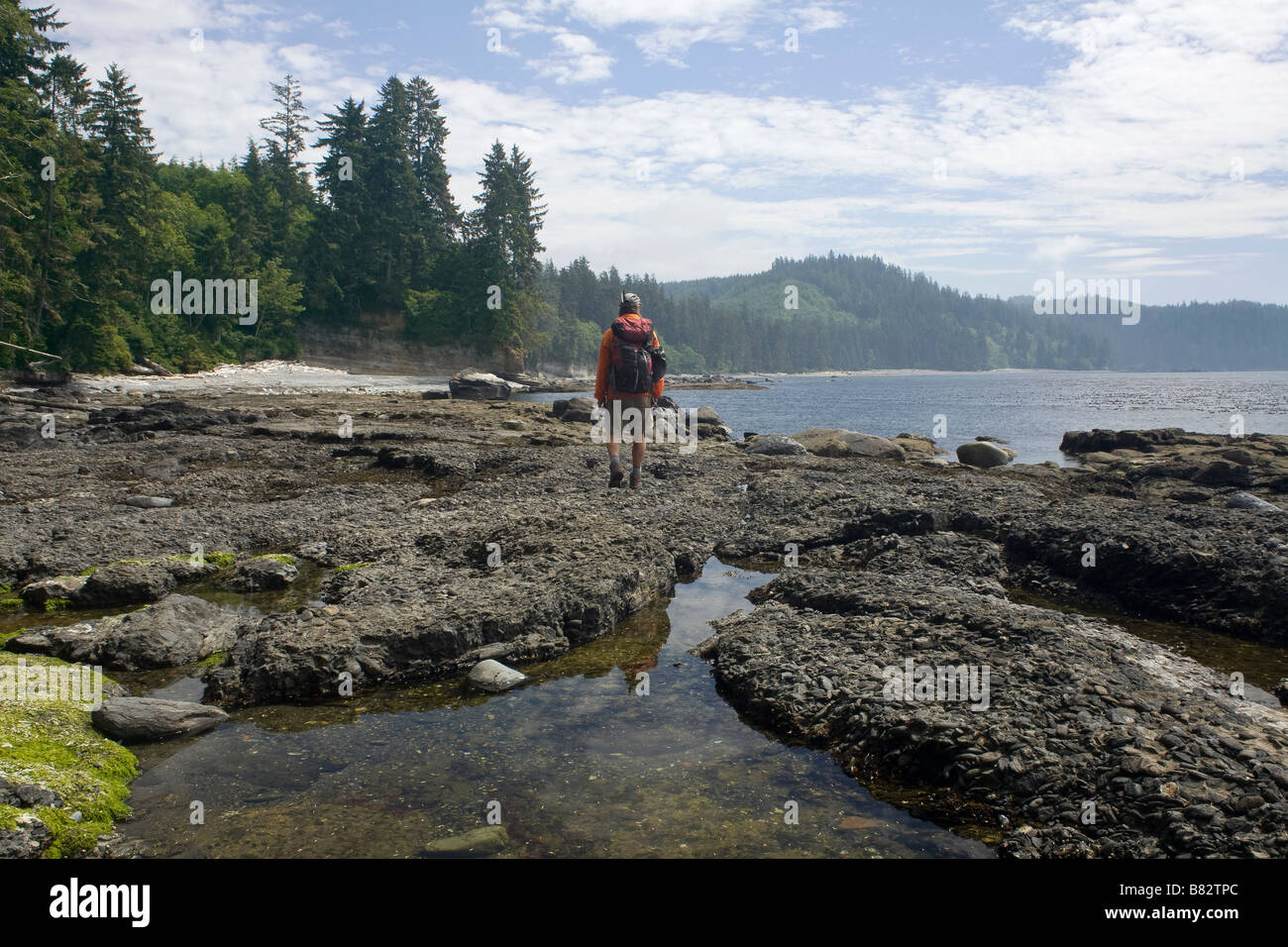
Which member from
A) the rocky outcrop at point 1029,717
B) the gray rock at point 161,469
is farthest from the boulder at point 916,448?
the gray rock at point 161,469

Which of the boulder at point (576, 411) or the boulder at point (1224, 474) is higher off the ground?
the boulder at point (576, 411)

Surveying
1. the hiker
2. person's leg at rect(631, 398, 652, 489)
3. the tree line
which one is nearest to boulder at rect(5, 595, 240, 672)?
the hiker

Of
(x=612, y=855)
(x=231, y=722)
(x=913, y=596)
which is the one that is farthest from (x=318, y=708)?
(x=913, y=596)

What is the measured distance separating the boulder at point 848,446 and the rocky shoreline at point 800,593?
25.3ft

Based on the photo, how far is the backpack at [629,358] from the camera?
12664 millimetres

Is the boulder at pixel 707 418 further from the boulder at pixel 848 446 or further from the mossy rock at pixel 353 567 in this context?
the mossy rock at pixel 353 567

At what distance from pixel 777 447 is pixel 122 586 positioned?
19.7 meters

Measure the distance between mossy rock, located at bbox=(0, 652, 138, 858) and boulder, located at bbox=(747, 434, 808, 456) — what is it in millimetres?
21212

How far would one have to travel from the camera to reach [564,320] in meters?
140

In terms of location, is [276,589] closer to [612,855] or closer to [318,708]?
[318,708]

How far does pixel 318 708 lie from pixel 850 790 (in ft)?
13.7

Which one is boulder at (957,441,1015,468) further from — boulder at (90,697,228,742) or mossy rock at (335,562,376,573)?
boulder at (90,697,228,742)

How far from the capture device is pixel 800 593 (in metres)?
8.78

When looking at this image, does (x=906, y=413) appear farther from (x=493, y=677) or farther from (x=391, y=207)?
(x=493, y=677)
